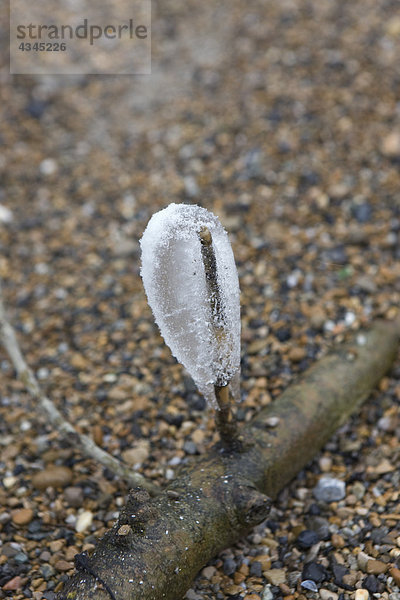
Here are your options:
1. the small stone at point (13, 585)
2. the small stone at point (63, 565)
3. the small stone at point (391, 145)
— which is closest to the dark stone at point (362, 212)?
the small stone at point (391, 145)

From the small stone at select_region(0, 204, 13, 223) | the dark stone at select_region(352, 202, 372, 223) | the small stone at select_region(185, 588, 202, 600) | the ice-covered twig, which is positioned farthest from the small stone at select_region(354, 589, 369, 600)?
the small stone at select_region(0, 204, 13, 223)

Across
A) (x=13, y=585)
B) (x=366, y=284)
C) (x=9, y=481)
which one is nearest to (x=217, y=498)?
(x=13, y=585)

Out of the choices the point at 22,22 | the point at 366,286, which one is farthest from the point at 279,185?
the point at 22,22

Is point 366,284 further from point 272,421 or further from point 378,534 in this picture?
point 378,534

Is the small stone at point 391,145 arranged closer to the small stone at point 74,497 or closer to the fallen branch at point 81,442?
the fallen branch at point 81,442

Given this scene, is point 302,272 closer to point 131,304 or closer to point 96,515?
point 131,304
